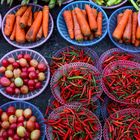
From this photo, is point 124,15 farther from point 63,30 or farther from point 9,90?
point 9,90

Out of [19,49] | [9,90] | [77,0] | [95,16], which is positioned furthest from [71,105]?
[77,0]

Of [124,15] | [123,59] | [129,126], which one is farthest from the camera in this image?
[124,15]

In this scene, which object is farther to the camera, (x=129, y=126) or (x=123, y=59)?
(x=123, y=59)

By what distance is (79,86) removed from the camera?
3.02 metres

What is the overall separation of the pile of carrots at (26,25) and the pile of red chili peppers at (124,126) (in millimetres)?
1128

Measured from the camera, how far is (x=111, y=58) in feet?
10.8

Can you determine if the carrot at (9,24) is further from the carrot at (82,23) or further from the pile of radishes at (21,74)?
the carrot at (82,23)

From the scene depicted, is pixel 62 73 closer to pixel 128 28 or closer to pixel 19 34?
pixel 19 34

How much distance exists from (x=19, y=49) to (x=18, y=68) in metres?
0.20

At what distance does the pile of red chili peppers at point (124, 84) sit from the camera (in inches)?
119

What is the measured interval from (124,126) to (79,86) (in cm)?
53

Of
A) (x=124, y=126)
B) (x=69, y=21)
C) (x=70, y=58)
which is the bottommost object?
(x=124, y=126)

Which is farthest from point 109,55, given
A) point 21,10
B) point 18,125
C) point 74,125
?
point 18,125

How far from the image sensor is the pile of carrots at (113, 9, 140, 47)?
3420 mm
